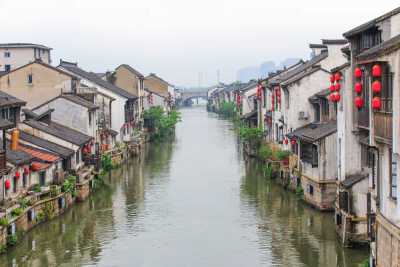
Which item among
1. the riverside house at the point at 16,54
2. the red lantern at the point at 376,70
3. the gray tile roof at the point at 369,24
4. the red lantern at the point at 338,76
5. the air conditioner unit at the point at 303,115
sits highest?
the riverside house at the point at 16,54

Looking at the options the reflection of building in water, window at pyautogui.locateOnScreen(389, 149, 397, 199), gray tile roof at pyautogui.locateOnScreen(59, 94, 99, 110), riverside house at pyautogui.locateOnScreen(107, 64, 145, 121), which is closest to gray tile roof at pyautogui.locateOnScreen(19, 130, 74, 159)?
gray tile roof at pyautogui.locateOnScreen(59, 94, 99, 110)

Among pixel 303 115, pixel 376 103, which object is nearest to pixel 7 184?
pixel 376 103

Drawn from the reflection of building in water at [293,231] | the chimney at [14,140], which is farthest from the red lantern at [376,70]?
the chimney at [14,140]

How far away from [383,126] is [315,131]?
64.6 ft

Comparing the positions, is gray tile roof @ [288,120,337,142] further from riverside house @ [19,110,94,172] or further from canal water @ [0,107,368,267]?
riverside house @ [19,110,94,172]

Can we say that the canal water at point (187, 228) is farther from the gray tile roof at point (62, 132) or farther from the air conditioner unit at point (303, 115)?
the air conditioner unit at point (303, 115)

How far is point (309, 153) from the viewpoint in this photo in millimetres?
39438

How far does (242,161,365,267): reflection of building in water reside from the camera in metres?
28.7

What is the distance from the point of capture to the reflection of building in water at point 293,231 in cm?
2870

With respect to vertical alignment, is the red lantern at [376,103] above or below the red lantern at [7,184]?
above

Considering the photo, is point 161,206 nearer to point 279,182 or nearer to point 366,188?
point 279,182

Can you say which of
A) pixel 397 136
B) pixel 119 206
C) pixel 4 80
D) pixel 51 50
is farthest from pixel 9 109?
pixel 51 50

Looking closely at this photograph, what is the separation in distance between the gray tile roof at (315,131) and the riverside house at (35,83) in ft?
65.2

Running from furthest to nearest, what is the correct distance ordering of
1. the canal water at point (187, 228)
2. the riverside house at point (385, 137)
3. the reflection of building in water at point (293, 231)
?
the canal water at point (187, 228)
the reflection of building in water at point (293, 231)
the riverside house at point (385, 137)
